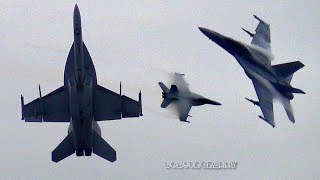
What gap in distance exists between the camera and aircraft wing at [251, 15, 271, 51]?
78.9 meters

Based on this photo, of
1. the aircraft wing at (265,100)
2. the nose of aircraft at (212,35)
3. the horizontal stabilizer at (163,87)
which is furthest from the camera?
the aircraft wing at (265,100)

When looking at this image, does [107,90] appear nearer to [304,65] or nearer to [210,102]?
[210,102]

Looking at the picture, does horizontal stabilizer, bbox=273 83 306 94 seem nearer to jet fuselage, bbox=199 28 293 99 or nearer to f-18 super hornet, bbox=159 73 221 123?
jet fuselage, bbox=199 28 293 99

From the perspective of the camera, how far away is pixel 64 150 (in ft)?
206

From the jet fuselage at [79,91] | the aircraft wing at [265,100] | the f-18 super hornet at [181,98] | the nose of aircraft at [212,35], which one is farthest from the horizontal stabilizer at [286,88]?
the jet fuselage at [79,91]

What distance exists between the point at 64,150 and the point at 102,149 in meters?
3.00

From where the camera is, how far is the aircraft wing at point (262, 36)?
78938 millimetres

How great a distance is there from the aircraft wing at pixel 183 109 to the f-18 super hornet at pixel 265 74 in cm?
706

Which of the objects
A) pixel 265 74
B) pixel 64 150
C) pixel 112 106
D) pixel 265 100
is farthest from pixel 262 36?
pixel 64 150

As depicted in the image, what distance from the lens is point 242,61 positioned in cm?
7219

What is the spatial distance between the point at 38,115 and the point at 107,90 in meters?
5.70

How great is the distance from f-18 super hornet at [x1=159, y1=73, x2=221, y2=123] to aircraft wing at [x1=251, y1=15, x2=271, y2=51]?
13.2 metres

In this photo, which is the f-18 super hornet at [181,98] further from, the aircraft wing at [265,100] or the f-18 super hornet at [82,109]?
the aircraft wing at [265,100]

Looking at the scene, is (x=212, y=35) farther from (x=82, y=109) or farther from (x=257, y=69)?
(x=82, y=109)
